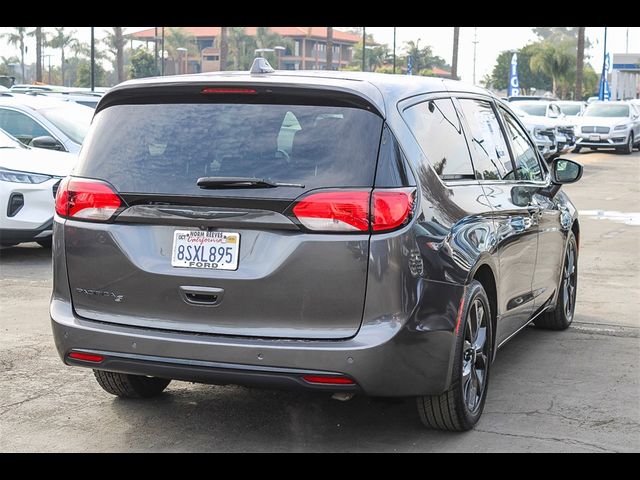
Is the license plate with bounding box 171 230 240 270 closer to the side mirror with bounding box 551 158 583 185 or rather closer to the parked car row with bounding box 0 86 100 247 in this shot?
the side mirror with bounding box 551 158 583 185

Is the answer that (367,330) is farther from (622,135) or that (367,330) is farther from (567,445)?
(622,135)

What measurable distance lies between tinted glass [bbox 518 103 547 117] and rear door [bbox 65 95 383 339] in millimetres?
30204

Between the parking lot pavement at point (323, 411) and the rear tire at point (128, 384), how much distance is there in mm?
58

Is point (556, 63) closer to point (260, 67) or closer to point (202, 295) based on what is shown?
point (260, 67)

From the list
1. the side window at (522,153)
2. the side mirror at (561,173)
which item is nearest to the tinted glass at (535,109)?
the side mirror at (561,173)

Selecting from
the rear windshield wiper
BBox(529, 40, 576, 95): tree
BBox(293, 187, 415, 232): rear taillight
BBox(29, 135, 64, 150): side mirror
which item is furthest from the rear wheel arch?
BBox(529, 40, 576, 95): tree

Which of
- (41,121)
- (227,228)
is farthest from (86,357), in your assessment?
(41,121)

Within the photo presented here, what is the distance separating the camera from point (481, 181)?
5.71 metres

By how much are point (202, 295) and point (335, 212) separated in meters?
0.68

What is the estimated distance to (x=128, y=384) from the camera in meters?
5.71

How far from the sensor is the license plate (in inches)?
184

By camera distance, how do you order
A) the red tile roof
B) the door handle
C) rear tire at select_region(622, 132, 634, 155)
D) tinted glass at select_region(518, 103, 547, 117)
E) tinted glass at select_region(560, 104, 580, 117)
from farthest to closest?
the red tile roof < tinted glass at select_region(560, 104, 580, 117) < rear tire at select_region(622, 132, 634, 155) < tinted glass at select_region(518, 103, 547, 117) < the door handle

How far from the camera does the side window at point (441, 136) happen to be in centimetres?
508
